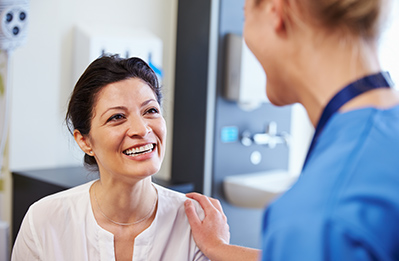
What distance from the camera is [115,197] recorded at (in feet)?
4.94

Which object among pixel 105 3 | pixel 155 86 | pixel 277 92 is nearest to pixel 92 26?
pixel 105 3

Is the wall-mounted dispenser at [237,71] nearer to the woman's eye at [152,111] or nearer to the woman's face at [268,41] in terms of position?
the woman's eye at [152,111]

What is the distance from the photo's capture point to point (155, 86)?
1.57 meters

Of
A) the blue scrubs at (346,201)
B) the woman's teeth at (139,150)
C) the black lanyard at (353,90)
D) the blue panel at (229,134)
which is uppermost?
the black lanyard at (353,90)

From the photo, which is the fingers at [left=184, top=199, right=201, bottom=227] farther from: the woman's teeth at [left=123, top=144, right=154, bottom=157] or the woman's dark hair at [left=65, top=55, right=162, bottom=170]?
Result: the woman's dark hair at [left=65, top=55, right=162, bottom=170]

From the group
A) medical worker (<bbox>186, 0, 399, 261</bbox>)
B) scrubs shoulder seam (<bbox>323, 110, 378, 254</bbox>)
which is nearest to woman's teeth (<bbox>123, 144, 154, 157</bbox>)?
medical worker (<bbox>186, 0, 399, 261</bbox>)

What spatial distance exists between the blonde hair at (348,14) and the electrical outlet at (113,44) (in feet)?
5.80

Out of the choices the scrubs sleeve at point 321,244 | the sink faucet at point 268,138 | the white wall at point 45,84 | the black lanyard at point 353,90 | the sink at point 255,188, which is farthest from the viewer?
the sink faucet at point 268,138

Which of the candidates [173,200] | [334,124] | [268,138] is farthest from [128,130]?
[268,138]

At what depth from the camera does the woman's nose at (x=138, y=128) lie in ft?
4.64

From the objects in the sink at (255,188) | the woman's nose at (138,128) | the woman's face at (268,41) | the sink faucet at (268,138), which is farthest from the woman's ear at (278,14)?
the sink faucet at (268,138)

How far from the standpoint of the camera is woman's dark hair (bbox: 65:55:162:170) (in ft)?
4.87

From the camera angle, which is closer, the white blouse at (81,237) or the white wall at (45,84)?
the white blouse at (81,237)

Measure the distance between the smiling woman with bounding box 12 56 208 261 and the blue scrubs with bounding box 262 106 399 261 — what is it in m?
0.81
